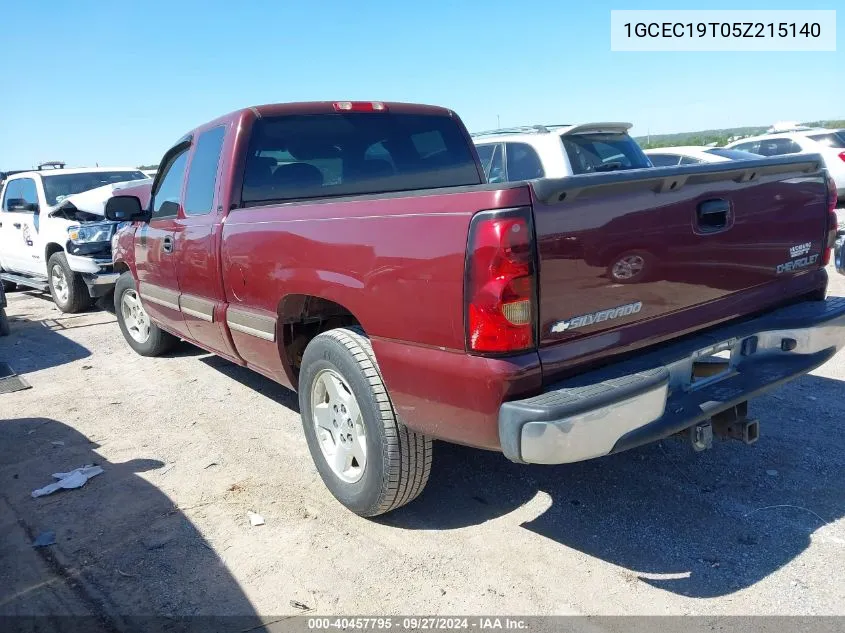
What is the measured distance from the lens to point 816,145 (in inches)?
560

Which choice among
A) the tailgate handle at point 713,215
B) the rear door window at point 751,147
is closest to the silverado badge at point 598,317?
the tailgate handle at point 713,215

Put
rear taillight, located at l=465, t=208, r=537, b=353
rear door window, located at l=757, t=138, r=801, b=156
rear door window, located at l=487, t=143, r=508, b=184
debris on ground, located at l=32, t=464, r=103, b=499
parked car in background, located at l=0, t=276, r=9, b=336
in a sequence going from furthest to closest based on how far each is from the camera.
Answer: rear door window, located at l=757, t=138, r=801, b=156 → rear door window, located at l=487, t=143, r=508, b=184 → parked car in background, located at l=0, t=276, r=9, b=336 → debris on ground, located at l=32, t=464, r=103, b=499 → rear taillight, located at l=465, t=208, r=537, b=353

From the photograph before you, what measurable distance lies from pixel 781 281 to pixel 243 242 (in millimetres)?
2709

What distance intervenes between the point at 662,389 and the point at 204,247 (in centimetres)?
282

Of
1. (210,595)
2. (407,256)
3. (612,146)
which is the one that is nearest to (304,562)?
(210,595)

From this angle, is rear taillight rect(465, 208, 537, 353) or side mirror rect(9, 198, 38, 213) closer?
rear taillight rect(465, 208, 537, 353)

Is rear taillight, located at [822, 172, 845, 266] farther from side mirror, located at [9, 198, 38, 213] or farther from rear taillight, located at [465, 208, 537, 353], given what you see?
side mirror, located at [9, 198, 38, 213]

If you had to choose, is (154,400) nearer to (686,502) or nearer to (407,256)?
(407,256)

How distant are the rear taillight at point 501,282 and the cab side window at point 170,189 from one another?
302cm

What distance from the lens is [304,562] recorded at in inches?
116

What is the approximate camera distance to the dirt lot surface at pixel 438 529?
104 inches

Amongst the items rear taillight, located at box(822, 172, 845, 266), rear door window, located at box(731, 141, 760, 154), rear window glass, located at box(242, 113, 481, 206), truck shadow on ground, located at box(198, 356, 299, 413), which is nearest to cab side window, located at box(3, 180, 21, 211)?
truck shadow on ground, located at box(198, 356, 299, 413)

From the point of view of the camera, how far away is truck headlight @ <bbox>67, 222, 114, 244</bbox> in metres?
8.05

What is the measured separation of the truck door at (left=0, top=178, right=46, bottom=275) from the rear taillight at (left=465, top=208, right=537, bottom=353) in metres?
8.38
